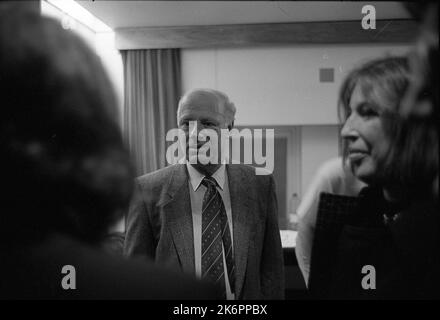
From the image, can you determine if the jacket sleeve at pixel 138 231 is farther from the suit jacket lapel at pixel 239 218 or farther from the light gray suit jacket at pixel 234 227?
the suit jacket lapel at pixel 239 218

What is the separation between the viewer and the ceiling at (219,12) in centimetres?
76

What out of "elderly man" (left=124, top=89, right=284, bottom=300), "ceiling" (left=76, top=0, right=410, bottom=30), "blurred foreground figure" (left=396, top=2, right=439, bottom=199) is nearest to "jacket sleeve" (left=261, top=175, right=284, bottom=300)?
"elderly man" (left=124, top=89, right=284, bottom=300)

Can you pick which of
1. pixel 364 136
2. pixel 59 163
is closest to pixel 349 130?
pixel 364 136

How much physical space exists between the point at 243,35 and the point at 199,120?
0.73 feet

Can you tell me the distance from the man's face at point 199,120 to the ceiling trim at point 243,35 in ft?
0.52

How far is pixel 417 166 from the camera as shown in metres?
0.68

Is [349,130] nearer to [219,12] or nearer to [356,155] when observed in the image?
[356,155]

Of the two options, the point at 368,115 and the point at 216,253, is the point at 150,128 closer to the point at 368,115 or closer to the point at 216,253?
the point at 216,253

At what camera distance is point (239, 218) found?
79 cm

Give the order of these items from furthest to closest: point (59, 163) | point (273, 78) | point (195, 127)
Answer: point (273, 78), point (195, 127), point (59, 163)

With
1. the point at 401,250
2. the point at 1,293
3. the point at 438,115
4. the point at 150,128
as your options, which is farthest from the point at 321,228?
the point at 1,293

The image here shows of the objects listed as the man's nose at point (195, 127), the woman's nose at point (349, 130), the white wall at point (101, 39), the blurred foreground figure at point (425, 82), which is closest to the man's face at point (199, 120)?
the man's nose at point (195, 127)
